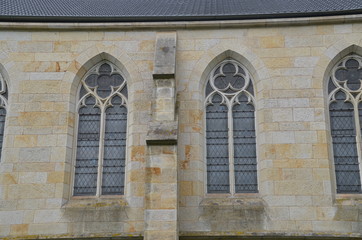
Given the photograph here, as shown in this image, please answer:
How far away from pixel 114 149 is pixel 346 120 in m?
5.52

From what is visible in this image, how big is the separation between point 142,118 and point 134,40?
82.9 inches

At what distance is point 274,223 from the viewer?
34.4 ft

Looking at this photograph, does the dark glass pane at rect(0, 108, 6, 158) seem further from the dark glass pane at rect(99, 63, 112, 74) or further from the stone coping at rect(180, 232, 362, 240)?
the stone coping at rect(180, 232, 362, 240)

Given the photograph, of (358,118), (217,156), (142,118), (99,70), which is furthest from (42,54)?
(358,118)

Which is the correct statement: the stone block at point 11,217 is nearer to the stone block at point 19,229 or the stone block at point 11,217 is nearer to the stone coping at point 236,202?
the stone block at point 19,229

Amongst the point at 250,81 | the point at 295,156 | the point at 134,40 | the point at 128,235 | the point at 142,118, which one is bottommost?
the point at 128,235

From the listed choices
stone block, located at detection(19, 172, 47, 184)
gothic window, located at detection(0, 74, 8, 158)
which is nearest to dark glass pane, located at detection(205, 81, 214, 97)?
stone block, located at detection(19, 172, 47, 184)

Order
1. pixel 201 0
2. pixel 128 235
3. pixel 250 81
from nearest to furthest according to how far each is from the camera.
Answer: pixel 128 235, pixel 250 81, pixel 201 0

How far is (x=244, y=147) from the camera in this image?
451 inches

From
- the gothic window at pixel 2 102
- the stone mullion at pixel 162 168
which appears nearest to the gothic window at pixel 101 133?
the stone mullion at pixel 162 168

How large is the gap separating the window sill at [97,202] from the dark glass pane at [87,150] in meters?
0.22

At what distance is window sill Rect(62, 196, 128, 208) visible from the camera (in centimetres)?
1084

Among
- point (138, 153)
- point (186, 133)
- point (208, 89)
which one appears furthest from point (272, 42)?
point (138, 153)

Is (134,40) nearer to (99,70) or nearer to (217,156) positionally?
(99,70)
